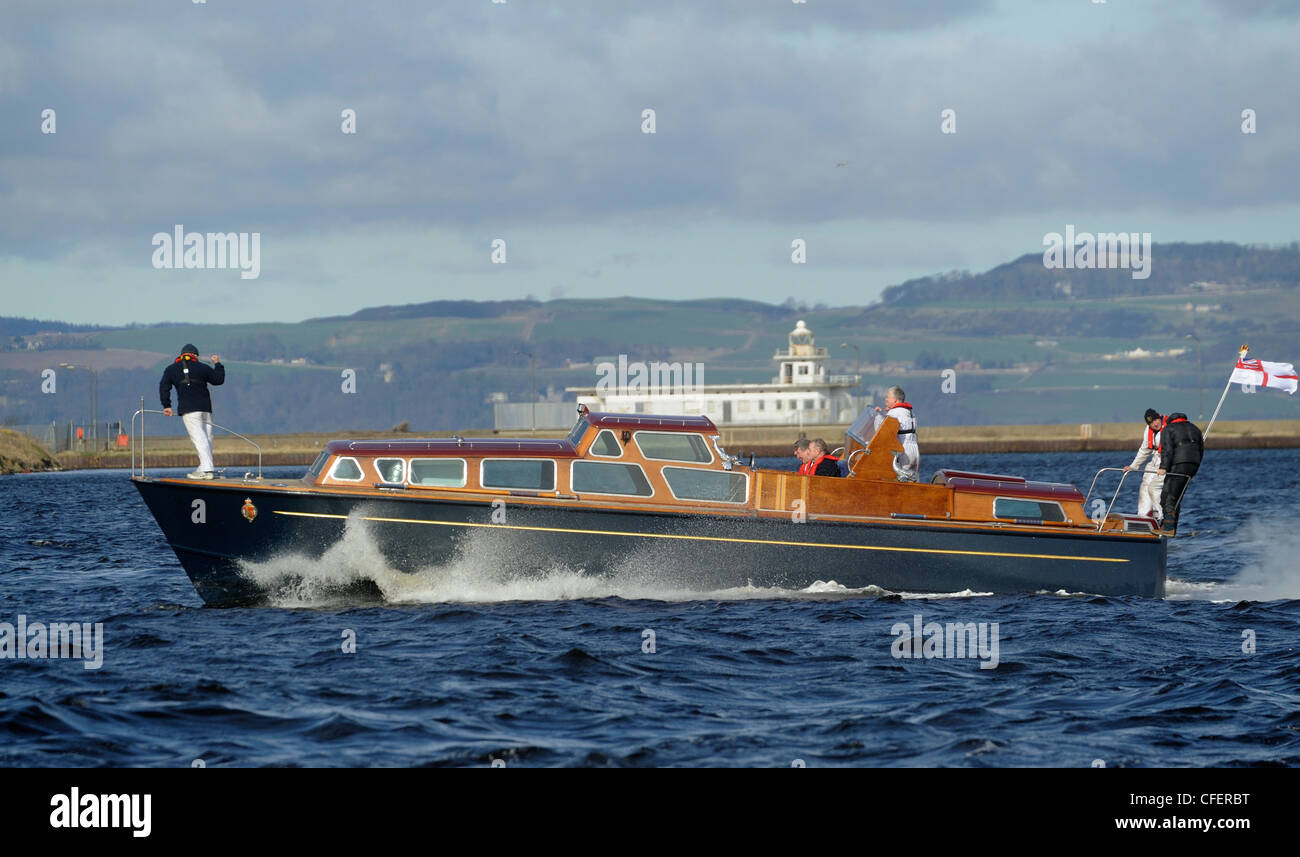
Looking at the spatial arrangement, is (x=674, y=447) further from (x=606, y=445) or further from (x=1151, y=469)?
(x=1151, y=469)

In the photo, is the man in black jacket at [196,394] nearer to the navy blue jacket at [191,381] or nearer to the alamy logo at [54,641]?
the navy blue jacket at [191,381]

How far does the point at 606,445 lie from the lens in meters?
18.4

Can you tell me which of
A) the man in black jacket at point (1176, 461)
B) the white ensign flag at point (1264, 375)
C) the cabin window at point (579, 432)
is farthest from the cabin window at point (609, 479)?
the white ensign flag at point (1264, 375)

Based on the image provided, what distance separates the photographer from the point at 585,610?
17.5 m

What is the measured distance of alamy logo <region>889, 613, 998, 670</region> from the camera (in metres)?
15.4

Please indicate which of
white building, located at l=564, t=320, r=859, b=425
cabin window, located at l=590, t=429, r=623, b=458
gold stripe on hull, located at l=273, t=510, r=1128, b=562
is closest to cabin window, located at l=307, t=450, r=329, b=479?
gold stripe on hull, located at l=273, t=510, r=1128, b=562

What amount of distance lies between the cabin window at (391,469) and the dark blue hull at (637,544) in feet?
1.65

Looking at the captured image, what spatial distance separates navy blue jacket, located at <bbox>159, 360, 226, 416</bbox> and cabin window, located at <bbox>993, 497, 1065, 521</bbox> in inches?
416

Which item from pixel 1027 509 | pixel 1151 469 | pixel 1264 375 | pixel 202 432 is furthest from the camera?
pixel 1264 375

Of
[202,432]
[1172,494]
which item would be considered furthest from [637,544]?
[1172,494]

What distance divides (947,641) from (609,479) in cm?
492
